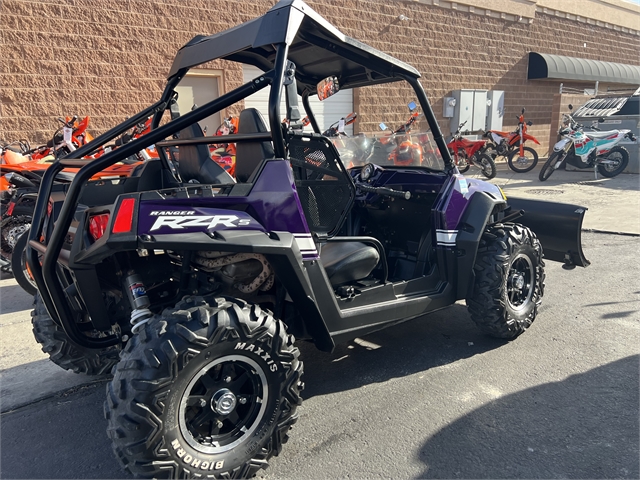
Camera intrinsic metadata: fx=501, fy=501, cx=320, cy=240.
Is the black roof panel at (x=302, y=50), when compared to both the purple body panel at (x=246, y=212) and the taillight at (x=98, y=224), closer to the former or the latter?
the purple body panel at (x=246, y=212)

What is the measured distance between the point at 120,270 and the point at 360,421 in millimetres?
1627

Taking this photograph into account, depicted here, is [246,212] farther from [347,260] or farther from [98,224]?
[347,260]

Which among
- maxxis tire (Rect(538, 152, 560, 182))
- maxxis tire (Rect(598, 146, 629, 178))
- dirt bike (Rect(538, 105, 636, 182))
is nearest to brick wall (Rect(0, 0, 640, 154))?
maxxis tire (Rect(538, 152, 560, 182))

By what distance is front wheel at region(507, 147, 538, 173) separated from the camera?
47.6 feet

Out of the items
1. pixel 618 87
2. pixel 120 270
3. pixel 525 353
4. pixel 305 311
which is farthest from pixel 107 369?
pixel 618 87

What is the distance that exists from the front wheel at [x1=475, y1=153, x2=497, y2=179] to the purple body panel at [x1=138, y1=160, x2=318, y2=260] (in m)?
11.5

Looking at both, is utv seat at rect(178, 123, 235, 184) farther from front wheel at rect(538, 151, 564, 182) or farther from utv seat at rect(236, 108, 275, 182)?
front wheel at rect(538, 151, 564, 182)

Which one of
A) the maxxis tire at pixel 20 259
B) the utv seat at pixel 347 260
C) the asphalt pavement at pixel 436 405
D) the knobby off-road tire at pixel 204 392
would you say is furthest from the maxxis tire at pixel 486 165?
the knobby off-road tire at pixel 204 392

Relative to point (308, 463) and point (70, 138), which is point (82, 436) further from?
point (70, 138)

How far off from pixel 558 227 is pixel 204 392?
3620 mm

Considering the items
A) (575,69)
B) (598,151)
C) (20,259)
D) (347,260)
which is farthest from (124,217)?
(575,69)

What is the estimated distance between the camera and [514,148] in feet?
47.6

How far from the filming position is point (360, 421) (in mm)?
2977

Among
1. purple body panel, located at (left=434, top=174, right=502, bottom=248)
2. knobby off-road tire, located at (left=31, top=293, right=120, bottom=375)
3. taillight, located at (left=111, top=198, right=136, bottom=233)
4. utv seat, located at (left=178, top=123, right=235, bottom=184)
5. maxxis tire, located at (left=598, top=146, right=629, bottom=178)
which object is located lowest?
maxxis tire, located at (left=598, top=146, right=629, bottom=178)
